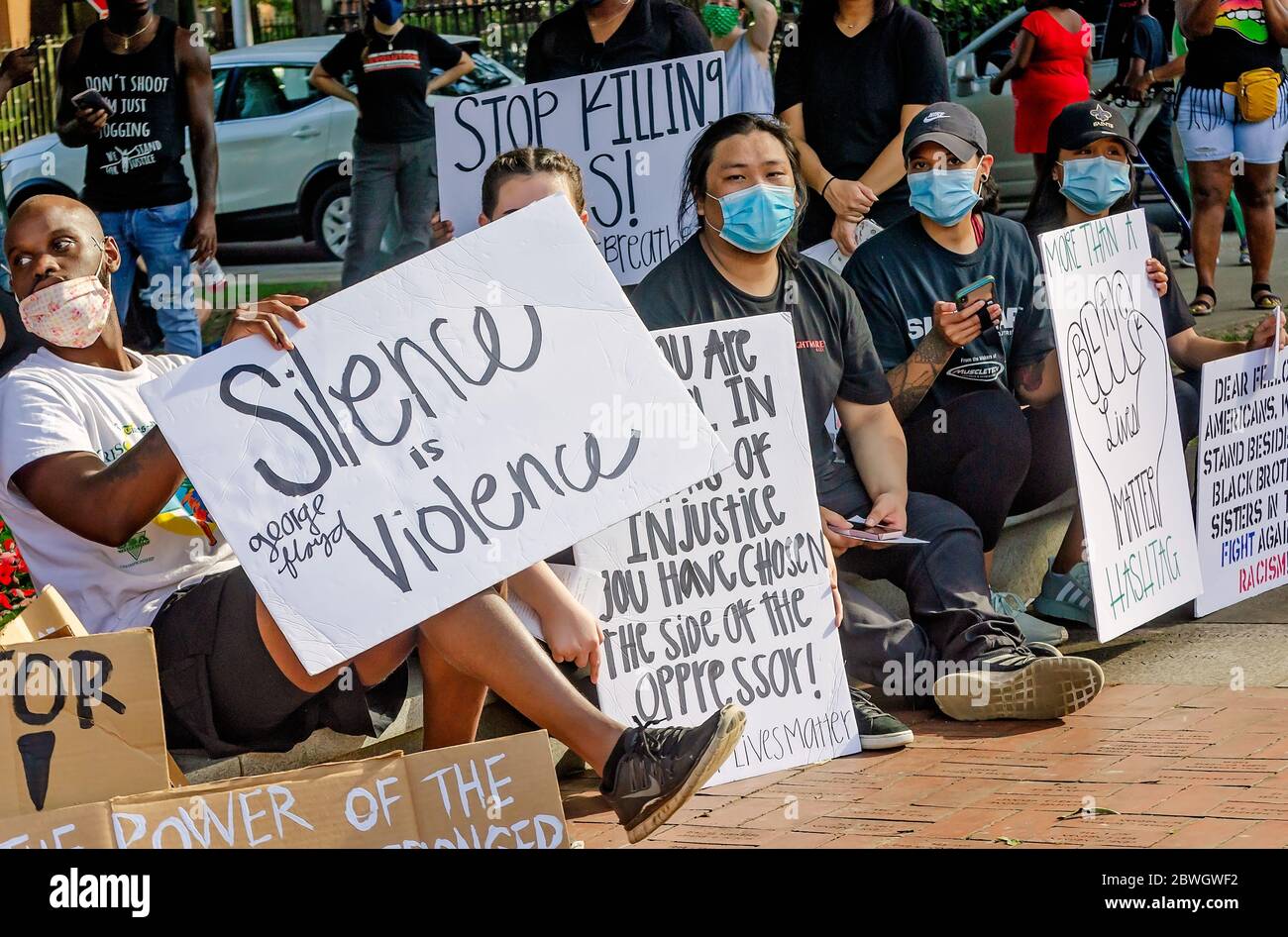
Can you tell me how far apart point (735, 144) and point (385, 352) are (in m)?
1.64

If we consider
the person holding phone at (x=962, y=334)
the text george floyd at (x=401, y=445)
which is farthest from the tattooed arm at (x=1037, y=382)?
the text george floyd at (x=401, y=445)

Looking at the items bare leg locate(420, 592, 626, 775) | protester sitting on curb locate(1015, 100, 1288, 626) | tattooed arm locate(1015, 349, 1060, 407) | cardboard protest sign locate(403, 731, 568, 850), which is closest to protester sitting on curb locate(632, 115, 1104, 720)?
tattooed arm locate(1015, 349, 1060, 407)

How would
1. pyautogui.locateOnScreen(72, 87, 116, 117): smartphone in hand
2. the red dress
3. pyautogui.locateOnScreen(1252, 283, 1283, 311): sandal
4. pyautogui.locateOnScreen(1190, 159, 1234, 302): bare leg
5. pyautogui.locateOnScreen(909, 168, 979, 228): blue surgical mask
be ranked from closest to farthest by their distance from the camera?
pyautogui.locateOnScreen(909, 168, 979, 228): blue surgical mask, pyautogui.locateOnScreen(72, 87, 116, 117): smartphone in hand, pyautogui.locateOnScreen(1190, 159, 1234, 302): bare leg, pyautogui.locateOnScreen(1252, 283, 1283, 311): sandal, the red dress

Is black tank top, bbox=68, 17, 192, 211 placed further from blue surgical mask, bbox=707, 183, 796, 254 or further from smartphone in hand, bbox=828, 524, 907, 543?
smartphone in hand, bbox=828, 524, 907, 543

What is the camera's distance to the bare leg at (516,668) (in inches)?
143

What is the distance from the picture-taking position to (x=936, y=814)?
404cm

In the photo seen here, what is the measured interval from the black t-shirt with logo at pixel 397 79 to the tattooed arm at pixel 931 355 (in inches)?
143

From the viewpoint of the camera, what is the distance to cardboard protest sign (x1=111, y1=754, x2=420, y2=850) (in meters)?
3.15

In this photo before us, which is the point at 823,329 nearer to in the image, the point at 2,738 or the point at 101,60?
the point at 2,738

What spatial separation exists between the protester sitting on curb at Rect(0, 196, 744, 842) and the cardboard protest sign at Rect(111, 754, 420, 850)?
1.46ft

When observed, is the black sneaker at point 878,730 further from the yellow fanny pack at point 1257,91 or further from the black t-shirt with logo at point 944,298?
the yellow fanny pack at point 1257,91

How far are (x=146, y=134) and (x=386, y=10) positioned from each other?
1.54 meters

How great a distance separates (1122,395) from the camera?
5.39 metres

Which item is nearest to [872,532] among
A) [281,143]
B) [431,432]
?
Answer: [431,432]
